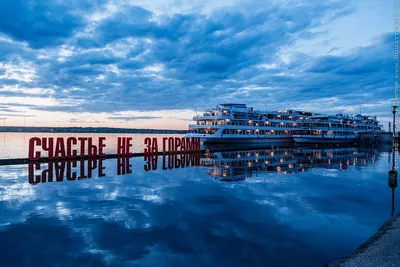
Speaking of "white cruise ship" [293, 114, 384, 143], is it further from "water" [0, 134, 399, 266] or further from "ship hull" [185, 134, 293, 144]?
"water" [0, 134, 399, 266]

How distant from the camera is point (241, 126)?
254 ft

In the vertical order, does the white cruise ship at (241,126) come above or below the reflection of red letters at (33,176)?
above

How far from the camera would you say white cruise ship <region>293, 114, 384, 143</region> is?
88.9 m

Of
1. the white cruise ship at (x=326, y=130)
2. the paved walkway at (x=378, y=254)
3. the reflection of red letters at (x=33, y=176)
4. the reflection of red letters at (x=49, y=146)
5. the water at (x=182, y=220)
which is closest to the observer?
the paved walkway at (x=378, y=254)

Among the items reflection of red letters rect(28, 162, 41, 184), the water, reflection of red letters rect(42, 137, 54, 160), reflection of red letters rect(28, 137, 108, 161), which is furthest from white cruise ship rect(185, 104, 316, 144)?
the water

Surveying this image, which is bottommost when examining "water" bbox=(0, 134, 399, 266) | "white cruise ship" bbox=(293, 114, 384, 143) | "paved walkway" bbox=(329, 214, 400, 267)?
"water" bbox=(0, 134, 399, 266)

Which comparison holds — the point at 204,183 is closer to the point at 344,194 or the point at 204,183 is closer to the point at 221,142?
the point at 344,194

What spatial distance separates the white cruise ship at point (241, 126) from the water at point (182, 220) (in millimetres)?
48783

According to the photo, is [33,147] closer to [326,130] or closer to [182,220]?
[182,220]

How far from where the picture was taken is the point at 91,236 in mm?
10430

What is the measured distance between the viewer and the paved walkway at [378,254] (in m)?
7.39

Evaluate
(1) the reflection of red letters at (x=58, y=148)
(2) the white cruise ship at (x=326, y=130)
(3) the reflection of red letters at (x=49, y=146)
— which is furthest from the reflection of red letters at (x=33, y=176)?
(2) the white cruise ship at (x=326, y=130)

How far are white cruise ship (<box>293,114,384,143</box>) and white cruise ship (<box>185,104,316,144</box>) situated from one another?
14.6 feet

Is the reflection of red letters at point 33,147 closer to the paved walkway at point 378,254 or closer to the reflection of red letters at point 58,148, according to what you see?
the reflection of red letters at point 58,148
